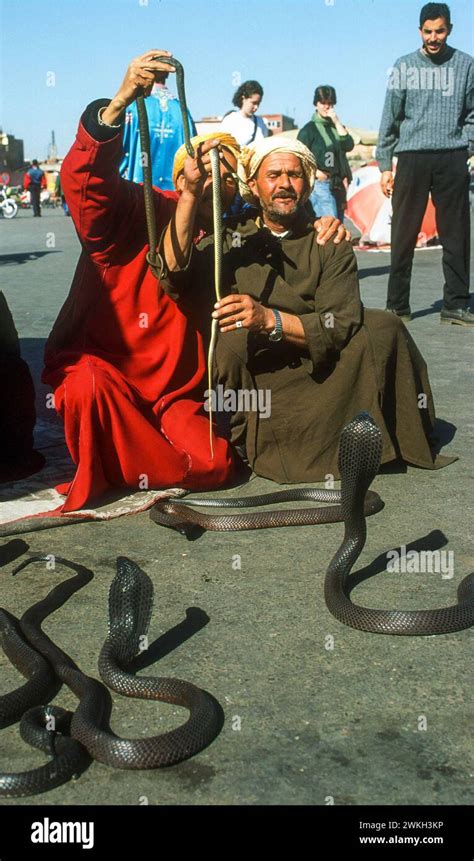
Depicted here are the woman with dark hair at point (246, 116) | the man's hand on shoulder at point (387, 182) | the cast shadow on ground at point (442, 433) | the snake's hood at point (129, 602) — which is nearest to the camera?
the snake's hood at point (129, 602)

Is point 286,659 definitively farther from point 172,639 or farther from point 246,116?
point 246,116

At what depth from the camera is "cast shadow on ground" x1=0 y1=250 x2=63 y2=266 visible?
17.2 meters

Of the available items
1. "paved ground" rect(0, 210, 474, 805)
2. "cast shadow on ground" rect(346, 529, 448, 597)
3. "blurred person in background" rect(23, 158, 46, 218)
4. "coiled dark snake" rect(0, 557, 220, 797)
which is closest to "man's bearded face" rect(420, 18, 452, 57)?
"paved ground" rect(0, 210, 474, 805)

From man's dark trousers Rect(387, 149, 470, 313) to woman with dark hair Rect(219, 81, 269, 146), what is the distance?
1724 mm

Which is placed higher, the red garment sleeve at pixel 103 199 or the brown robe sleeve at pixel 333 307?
the red garment sleeve at pixel 103 199

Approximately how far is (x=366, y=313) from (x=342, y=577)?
1.67m

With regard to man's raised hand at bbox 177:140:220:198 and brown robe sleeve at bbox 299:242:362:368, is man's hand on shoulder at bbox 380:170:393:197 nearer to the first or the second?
brown robe sleeve at bbox 299:242:362:368

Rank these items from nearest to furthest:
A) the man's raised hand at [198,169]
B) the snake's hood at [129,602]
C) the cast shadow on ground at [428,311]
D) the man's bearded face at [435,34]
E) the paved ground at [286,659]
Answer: the paved ground at [286,659], the snake's hood at [129,602], the man's raised hand at [198,169], the man's bearded face at [435,34], the cast shadow on ground at [428,311]

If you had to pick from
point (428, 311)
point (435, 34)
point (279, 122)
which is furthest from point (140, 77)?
point (279, 122)

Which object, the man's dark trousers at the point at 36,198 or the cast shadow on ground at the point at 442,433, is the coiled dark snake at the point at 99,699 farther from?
the man's dark trousers at the point at 36,198

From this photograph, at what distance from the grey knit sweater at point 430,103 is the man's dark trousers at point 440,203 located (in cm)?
11

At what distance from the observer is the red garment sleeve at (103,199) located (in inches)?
171

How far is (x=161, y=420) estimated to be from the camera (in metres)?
4.82

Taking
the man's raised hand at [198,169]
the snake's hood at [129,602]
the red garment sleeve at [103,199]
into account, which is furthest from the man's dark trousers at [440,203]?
the snake's hood at [129,602]
